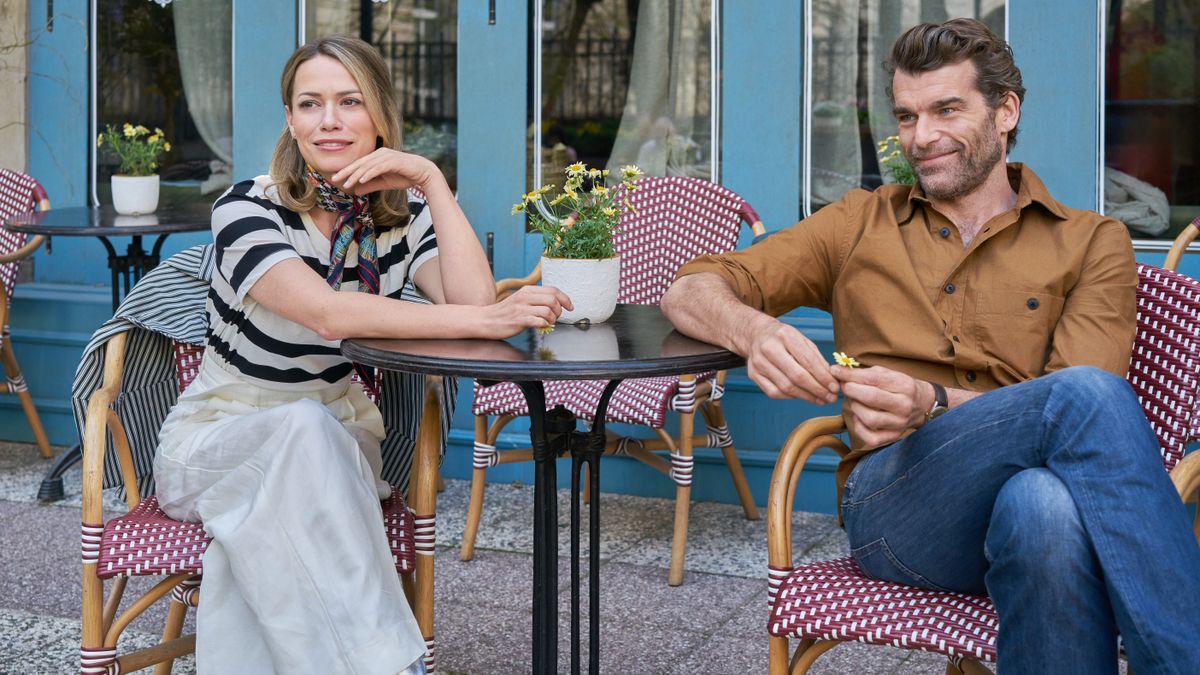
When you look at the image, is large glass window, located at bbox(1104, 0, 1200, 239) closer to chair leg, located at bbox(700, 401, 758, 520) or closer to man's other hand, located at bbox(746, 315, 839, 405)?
chair leg, located at bbox(700, 401, 758, 520)

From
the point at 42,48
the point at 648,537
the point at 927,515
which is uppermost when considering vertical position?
the point at 42,48

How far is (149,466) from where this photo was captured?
2873 millimetres

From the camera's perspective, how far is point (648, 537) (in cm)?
421

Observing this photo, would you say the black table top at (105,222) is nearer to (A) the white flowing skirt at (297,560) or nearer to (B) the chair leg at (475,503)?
(B) the chair leg at (475,503)

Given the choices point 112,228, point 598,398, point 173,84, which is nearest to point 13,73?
point 173,84

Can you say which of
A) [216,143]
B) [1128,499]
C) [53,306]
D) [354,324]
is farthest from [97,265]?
[1128,499]

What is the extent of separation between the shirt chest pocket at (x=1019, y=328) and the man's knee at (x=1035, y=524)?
520mm

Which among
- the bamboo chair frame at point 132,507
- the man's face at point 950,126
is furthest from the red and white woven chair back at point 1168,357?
the bamboo chair frame at point 132,507

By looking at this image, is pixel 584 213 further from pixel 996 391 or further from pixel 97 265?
pixel 97 265

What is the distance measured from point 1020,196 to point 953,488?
72 cm

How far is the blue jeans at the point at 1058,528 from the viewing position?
6.26 feet

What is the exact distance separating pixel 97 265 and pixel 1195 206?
12.7ft

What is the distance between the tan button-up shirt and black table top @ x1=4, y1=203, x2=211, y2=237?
2.29m

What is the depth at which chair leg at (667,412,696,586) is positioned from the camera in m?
3.78
